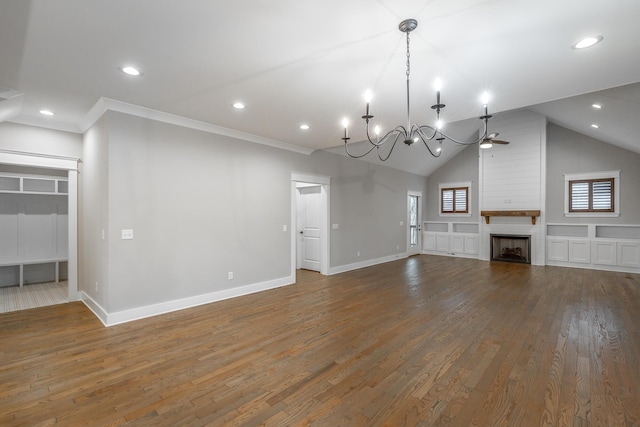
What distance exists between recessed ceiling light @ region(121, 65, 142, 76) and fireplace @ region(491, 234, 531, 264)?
8983mm

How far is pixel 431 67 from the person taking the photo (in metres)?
2.73

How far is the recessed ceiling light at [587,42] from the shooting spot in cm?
223

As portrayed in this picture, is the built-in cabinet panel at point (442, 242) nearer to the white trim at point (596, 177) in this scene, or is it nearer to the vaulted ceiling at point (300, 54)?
the white trim at point (596, 177)

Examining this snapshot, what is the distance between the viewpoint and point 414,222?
32.1ft

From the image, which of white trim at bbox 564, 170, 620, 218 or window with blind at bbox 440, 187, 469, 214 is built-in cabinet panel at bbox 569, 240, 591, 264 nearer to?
white trim at bbox 564, 170, 620, 218

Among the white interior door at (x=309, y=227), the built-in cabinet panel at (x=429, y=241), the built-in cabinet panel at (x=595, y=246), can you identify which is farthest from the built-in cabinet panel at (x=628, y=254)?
the white interior door at (x=309, y=227)

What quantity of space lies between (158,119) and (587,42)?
182 inches

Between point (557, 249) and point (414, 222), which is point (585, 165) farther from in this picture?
point (414, 222)

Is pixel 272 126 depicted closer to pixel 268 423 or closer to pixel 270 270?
pixel 270 270

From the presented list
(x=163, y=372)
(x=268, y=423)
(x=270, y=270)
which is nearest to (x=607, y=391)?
(x=268, y=423)

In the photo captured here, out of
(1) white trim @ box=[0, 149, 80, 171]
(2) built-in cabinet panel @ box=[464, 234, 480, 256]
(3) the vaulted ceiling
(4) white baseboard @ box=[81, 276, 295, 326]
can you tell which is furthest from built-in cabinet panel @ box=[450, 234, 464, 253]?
(1) white trim @ box=[0, 149, 80, 171]

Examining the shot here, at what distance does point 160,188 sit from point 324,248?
11.8 ft

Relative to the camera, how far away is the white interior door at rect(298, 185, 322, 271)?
267 inches

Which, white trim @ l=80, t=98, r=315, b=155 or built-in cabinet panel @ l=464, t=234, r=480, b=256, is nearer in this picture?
white trim @ l=80, t=98, r=315, b=155
